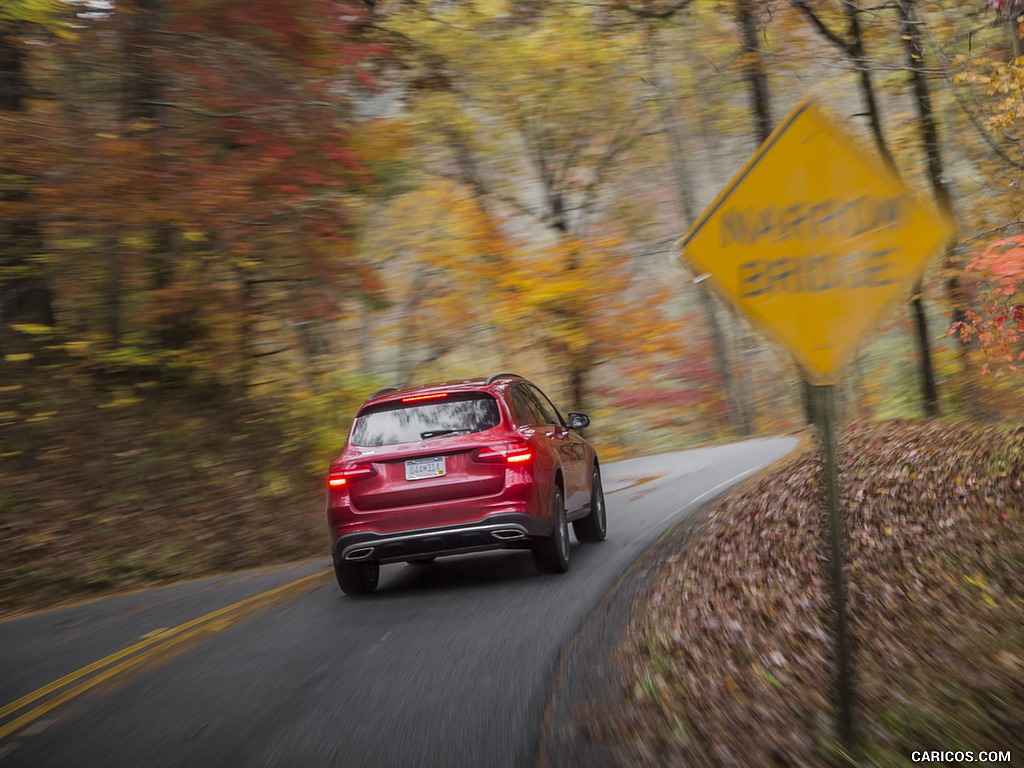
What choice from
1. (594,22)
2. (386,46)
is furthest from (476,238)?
(594,22)

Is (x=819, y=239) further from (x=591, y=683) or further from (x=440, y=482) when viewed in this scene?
(x=440, y=482)

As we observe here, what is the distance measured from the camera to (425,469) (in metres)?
8.85

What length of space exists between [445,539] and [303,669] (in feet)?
7.57

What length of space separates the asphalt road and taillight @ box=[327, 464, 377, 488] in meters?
1.10

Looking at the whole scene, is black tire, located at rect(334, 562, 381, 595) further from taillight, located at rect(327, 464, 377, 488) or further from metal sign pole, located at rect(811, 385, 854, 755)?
metal sign pole, located at rect(811, 385, 854, 755)

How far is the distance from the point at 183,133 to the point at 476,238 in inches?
520

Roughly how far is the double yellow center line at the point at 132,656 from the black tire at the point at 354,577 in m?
0.65

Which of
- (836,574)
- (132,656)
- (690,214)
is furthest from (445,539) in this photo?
(690,214)

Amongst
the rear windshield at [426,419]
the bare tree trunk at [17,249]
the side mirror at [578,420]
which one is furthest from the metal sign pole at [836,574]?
the bare tree trunk at [17,249]

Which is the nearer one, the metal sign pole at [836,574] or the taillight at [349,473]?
the metal sign pole at [836,574]

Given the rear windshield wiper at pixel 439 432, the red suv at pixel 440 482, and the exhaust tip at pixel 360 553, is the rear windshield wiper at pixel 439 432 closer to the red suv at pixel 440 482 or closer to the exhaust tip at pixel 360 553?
the red suv at pixel 440 482

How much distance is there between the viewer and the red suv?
877 centimetres

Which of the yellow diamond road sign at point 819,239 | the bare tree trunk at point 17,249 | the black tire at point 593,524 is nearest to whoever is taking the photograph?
the yellow diamond road sign at point 819,239

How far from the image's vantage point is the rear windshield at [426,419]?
9000 mm
